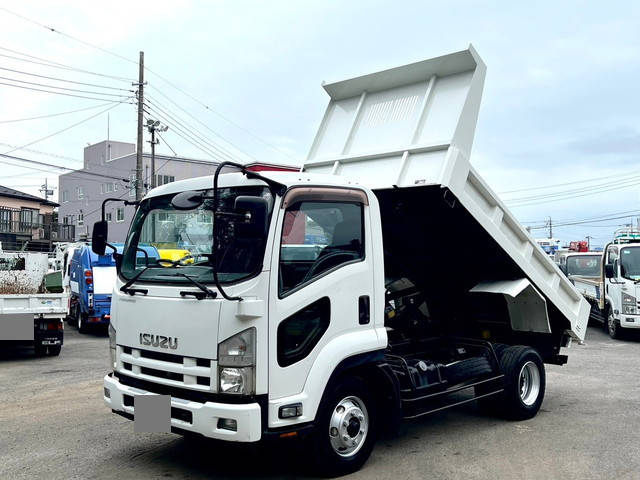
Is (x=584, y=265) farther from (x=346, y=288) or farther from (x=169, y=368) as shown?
(x=169, y=368)

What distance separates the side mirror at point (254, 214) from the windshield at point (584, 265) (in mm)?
15349

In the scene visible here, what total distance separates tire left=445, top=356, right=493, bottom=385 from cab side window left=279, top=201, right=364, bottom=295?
5.86 feet

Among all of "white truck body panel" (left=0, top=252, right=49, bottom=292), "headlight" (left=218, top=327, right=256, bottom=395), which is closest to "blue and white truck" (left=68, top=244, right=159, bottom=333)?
"white truck body panel" (left=0, top=252, right=49, bottom=292)

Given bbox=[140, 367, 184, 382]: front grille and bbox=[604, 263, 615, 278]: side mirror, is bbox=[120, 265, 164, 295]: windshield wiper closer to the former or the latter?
bbox=[140, 367, 184, 382]: front grille

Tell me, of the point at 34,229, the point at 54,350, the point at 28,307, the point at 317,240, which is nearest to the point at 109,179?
the point at 34,229

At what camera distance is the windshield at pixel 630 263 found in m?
13.1

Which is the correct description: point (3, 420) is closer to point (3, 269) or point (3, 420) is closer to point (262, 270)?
point (262, 270)

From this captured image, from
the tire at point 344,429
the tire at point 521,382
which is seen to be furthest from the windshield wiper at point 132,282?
the tire at point 521,382

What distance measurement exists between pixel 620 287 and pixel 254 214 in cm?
1135

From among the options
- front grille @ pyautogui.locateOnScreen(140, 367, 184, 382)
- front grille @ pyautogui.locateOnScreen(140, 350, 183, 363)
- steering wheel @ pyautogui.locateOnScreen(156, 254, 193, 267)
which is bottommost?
front grille @ pyautogui.locateOnScreen(140, 367, 184, 382)

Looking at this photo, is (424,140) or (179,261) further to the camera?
(424,140)

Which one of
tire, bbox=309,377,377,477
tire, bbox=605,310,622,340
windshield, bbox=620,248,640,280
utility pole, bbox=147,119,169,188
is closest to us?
tire, bbox=309,377,377,477

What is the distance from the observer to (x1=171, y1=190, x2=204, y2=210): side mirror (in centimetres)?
451

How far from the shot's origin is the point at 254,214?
4250 millimetres
